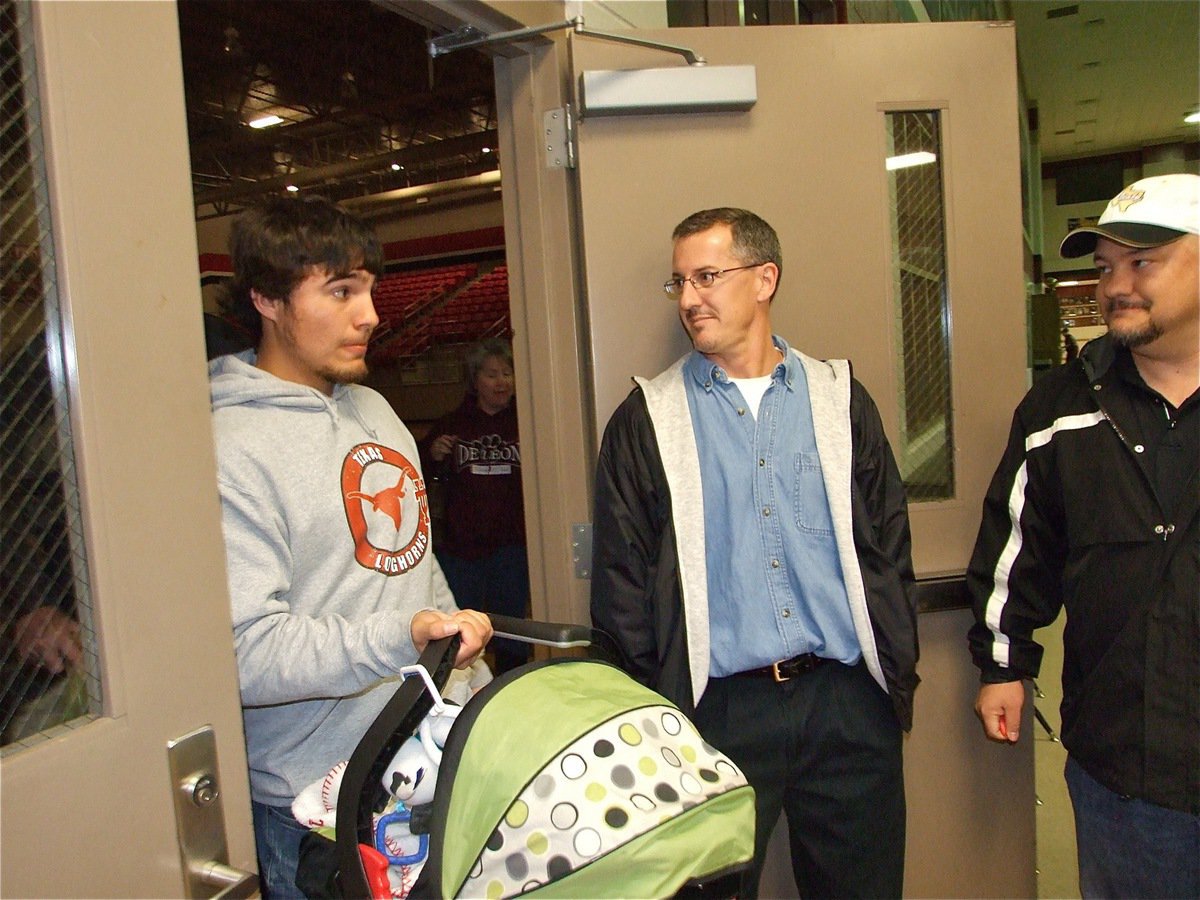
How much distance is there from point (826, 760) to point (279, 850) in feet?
3.64

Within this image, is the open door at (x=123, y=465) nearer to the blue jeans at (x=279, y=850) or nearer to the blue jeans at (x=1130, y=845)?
the blue jeans at (x=279, y=850)

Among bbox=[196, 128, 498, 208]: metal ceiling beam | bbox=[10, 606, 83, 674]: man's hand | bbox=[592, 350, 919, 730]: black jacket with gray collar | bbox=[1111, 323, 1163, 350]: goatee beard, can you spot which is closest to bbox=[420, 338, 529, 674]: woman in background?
bbox=[592, 350, 919, 730]: black jacket with gray collar

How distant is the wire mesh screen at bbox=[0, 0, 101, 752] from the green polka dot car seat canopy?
40 centimetres

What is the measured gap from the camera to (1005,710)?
1882 mm

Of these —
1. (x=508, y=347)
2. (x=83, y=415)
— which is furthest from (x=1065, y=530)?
(x=508, y=347)

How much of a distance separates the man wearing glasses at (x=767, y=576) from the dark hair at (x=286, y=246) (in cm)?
71

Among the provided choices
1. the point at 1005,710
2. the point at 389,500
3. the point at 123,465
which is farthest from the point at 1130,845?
the point at 123,465

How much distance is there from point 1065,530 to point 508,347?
256 centimetres

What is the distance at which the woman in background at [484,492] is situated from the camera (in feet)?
11.8

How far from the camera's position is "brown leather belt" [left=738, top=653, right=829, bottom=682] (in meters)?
1.77

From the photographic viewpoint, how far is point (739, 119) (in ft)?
6.49

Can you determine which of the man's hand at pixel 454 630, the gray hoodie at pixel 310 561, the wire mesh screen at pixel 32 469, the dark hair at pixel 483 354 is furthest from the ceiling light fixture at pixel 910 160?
the dark hair at pixel 483 354

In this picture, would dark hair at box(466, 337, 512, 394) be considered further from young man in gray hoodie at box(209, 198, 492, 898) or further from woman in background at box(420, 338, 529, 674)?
young man in gray hoodie at box(209, 198, 492, 898)

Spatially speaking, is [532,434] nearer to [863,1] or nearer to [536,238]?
[536,238]
